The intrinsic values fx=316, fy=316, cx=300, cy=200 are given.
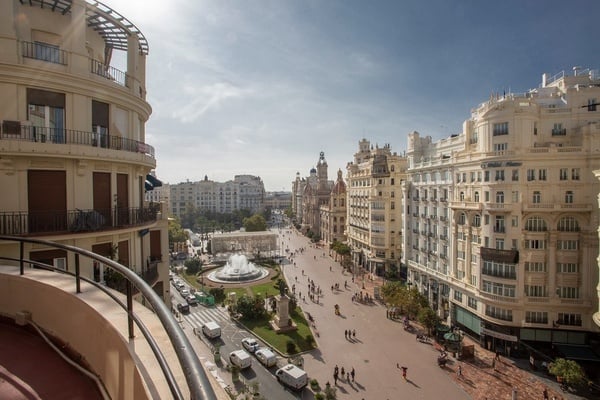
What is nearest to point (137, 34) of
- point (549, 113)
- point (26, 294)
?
point (26, 294)

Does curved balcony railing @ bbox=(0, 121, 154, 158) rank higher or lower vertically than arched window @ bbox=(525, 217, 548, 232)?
higher

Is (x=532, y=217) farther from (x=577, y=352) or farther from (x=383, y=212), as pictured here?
(x=383, y=212)

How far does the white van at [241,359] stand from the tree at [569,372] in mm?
21107

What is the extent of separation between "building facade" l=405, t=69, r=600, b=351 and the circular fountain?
93.7 feet

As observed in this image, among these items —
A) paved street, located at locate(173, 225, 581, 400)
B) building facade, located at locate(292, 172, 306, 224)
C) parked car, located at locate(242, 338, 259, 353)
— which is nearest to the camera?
paved street, located at locate(173, 225, 581, 400)

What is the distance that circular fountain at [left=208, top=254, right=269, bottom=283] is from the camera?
1833 inches

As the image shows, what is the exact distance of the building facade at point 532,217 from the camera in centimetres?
2530

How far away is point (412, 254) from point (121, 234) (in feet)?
117

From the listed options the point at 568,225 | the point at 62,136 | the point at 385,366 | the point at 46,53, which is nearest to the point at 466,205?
the point at 568,225

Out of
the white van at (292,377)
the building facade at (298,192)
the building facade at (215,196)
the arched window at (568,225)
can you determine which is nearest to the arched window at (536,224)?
the arched window at (568,225)

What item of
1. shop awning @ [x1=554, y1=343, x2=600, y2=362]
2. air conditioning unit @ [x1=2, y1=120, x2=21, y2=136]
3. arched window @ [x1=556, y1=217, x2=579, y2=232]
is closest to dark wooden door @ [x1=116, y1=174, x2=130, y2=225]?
air conditioning unit @ [x1=2, y1=120, x2=21, y2=136]

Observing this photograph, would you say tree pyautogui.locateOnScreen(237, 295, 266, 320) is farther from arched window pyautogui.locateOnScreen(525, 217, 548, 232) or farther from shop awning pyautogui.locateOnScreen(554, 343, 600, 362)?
shop awning pyautogui.locateOnScreen(554, 343, 600, 362)

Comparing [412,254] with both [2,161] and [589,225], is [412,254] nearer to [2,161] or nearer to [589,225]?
[589,225]

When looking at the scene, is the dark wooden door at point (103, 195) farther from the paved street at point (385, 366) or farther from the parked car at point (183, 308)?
the parked car at point (183, 308)
